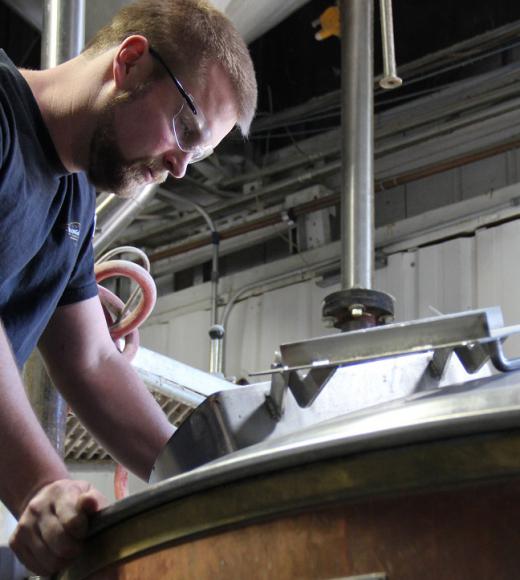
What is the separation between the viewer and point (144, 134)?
3.78 feet

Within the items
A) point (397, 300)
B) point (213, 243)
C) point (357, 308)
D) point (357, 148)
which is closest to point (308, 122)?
point (213, 243)

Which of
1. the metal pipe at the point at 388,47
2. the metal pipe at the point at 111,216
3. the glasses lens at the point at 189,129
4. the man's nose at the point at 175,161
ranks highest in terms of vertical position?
the metal pipe at the point at 111,216

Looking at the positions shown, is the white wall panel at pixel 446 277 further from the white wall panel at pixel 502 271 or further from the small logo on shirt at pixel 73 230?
the small logo on shirt at pixel 73 230

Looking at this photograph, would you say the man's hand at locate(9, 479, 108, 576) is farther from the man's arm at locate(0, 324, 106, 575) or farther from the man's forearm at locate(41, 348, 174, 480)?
the man's forearm at locate(41, 348, 174, 480)

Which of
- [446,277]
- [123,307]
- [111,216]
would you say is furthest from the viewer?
[446,277]

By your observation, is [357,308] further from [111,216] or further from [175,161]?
[175,161]

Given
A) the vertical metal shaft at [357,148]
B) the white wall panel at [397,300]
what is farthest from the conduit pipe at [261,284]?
the vertical metal shaft at [357,148]

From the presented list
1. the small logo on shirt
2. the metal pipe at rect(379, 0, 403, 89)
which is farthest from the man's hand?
the metal pipe at rect(379, 0, 403, 89)

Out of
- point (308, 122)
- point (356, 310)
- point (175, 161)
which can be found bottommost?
point (175, 161)

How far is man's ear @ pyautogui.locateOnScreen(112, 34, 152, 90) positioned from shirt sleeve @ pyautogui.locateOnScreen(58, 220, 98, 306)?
0.18 m

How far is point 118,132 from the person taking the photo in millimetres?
1137

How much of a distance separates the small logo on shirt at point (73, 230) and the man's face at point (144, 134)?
0.16ft

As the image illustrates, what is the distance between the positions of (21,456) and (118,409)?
30 cm

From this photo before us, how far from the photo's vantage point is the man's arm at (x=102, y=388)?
43.8 inches
